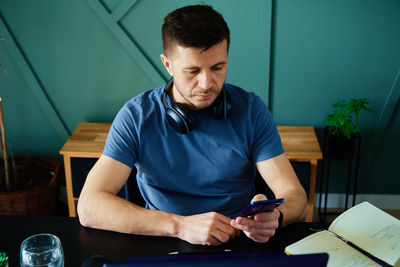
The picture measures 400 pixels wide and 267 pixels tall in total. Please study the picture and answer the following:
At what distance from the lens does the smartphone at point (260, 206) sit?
1.02 metres

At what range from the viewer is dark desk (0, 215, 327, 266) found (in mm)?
1150

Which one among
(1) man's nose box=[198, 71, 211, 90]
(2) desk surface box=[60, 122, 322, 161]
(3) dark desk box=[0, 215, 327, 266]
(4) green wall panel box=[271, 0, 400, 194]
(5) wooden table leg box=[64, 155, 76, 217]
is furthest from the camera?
(4) green wall panel box=[271, 0, 400, 194]

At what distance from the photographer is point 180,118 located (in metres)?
1.45

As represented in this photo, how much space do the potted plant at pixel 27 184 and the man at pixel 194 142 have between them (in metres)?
1.25

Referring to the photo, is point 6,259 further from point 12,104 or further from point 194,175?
point 12,104

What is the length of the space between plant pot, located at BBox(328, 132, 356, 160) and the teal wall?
0.28m

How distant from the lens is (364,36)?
2629 millimetres

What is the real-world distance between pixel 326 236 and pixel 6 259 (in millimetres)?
911

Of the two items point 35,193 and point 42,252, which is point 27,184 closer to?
point 35,193

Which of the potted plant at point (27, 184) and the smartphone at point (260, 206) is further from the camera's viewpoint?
the potted plant at point (27, 184)

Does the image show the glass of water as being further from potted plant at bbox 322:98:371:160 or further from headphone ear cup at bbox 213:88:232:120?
potted plant at bbox 322:98:371:160

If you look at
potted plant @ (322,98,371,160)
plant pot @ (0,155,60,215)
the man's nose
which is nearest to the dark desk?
the man's nose


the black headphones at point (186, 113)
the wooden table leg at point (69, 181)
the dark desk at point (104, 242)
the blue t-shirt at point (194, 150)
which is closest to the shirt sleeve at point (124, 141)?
the blue t-shirt at point (194, 150)

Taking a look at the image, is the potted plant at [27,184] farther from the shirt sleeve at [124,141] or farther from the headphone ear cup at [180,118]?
the headphone ear cup at [180,118]
